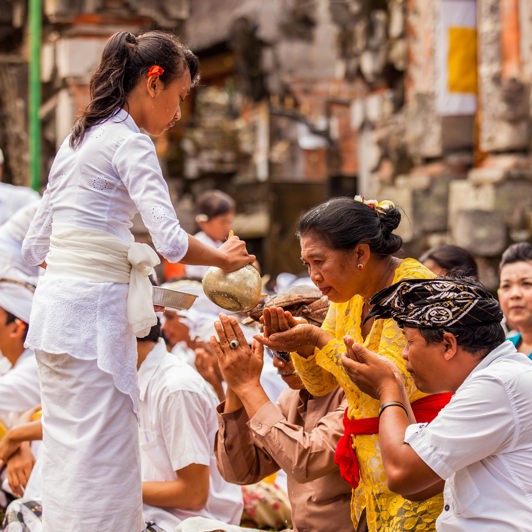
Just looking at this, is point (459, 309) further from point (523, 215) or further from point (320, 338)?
point (523, 215)

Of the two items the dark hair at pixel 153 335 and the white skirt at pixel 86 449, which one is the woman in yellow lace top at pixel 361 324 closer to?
the white skirt at pixel 86 449

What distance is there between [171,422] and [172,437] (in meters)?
0.06

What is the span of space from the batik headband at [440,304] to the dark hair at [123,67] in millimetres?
1009

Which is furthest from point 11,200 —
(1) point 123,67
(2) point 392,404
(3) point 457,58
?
(3) point 457,58

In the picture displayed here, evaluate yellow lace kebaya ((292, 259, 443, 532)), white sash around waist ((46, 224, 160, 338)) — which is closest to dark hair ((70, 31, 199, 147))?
white sash around waist ((46, 224, 160, 338))

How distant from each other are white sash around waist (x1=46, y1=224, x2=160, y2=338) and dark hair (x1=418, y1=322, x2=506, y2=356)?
87 cm

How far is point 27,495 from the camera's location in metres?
4.41

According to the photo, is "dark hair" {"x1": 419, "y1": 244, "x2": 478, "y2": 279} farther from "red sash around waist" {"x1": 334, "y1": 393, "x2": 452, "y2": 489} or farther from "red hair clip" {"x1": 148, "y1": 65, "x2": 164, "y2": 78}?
"red hair clip" {"x1": 148, "y1": 65, "x2": 164, "y2": 78}

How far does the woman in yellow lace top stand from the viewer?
10.6 feet

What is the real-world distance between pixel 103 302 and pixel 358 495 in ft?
3.30

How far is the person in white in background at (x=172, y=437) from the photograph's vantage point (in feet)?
13.1

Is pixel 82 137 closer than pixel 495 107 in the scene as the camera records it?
Yes

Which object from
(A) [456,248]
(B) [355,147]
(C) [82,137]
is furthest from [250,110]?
(C) [82,137]

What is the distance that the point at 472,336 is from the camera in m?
2.95
